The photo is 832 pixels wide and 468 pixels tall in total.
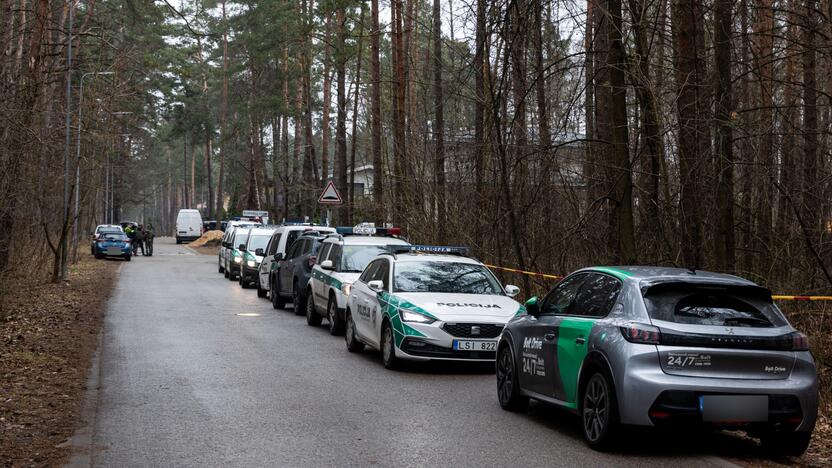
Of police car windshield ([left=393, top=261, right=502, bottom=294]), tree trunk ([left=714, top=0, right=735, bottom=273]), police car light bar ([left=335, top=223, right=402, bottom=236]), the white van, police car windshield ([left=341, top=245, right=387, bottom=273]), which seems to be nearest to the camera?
tree trunk ([left=714, top=0, right=735, bottom=273])

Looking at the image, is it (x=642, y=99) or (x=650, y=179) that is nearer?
(x=642, y=99)

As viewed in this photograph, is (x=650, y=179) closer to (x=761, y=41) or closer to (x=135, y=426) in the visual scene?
(x=761, y=41)

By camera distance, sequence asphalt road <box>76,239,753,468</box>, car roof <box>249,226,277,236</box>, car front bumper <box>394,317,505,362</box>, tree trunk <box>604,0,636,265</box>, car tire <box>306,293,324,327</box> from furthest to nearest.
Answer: car roof <box>249,226,277,236</box>
car tire <box>306,293,324,327</box>
tree trunk <box>604,0,636,265</box>
car front bumper <box>394,317,505,362</box>
asphalt road <box>76,239,753,468</box>

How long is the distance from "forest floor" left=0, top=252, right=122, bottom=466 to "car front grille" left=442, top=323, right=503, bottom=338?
4.58 metres

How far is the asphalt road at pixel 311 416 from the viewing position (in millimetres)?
8359

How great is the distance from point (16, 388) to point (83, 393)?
839 mm

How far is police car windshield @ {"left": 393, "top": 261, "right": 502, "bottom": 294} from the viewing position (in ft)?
47.7

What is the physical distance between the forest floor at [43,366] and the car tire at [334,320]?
13.6 ft

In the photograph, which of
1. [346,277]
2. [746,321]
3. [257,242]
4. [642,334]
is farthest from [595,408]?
[257,242]

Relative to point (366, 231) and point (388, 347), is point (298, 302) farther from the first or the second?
point (388, 347)

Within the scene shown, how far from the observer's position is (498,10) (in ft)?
47.8

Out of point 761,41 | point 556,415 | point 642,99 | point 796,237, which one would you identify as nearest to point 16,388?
point 556,415

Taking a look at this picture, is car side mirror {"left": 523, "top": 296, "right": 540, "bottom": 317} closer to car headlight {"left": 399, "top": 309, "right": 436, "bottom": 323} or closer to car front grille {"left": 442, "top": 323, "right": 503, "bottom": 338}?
car front grille {"left": 442, "top": 323, "right": 503, "bottom": 338}

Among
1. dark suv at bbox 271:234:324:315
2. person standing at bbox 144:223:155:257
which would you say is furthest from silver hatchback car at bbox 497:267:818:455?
person standing at bbox 144:223:155:257
